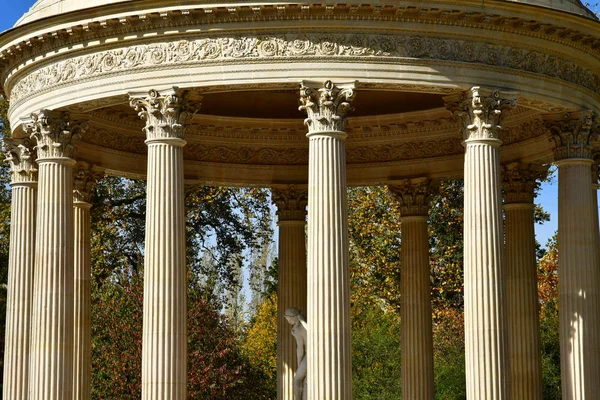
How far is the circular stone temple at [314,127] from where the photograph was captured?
6159 cm

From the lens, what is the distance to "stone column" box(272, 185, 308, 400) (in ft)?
265

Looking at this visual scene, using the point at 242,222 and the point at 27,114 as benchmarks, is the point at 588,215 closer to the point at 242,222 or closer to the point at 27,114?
the point at 27,114

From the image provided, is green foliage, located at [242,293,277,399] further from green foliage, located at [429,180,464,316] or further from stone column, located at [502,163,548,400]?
stone column, located at [502,163,548,400]

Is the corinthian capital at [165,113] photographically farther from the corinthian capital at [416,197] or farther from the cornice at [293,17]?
the corinthian capital at [416,197]

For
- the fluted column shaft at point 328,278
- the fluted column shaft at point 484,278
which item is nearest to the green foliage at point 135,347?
the fluted column shaft at point 328,278

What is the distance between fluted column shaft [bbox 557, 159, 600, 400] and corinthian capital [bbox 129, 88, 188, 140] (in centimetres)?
2035

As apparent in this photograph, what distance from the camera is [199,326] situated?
11438cm

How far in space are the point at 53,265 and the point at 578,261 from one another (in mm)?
26746

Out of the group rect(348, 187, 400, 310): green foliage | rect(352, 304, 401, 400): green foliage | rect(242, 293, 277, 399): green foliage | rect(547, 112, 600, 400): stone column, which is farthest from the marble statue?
rect(242, 293, 277, 399): green foliage

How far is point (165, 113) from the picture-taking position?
2491 inches

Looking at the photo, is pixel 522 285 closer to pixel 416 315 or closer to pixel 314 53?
pixel 416 315

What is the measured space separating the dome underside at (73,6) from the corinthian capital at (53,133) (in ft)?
16.2

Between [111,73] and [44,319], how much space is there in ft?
41.8

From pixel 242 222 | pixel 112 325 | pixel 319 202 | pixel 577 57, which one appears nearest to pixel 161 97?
pixel 319 202
